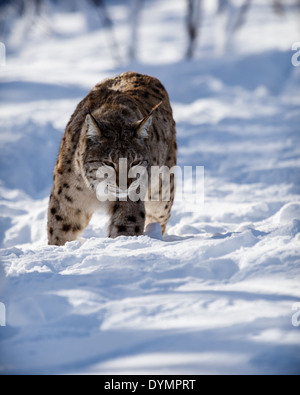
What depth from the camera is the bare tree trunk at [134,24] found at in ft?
55.0

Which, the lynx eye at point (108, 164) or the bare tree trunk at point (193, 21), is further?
the bare tree trunk at point (193, 21)

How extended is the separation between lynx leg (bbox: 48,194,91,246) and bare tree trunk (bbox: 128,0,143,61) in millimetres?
13101

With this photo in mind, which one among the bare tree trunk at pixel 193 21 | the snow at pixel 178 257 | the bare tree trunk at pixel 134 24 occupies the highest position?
the bare tree trunk at pixel 134 24

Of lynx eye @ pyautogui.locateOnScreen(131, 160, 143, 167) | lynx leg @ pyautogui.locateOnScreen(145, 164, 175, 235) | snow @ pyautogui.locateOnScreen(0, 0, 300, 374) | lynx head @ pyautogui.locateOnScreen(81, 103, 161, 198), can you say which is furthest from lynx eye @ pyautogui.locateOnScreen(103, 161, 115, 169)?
lynx leg @ pyautogui.locateOnScreen(145, 164, 175, 235)

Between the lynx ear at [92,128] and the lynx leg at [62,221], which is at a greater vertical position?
the lynx ear at [92,128]

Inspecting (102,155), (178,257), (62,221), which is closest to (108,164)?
(102,155)

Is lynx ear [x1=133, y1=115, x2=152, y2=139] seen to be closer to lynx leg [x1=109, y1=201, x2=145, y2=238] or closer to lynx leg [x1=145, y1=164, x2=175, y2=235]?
lynx leg [x1=109, y1=201, x2=145, y2=238]

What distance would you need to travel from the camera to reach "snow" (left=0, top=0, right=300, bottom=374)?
2551 mm

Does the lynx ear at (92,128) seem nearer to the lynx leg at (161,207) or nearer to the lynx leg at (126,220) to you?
the lynx leg at (126,220)

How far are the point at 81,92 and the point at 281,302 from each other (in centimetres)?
870

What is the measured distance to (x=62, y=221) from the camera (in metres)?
4.34

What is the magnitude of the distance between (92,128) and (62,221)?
2.82ft

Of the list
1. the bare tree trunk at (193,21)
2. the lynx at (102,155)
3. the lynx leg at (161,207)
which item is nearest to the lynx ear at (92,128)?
the lynx at (102,155)

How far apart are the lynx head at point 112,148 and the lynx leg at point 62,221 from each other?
36cm
